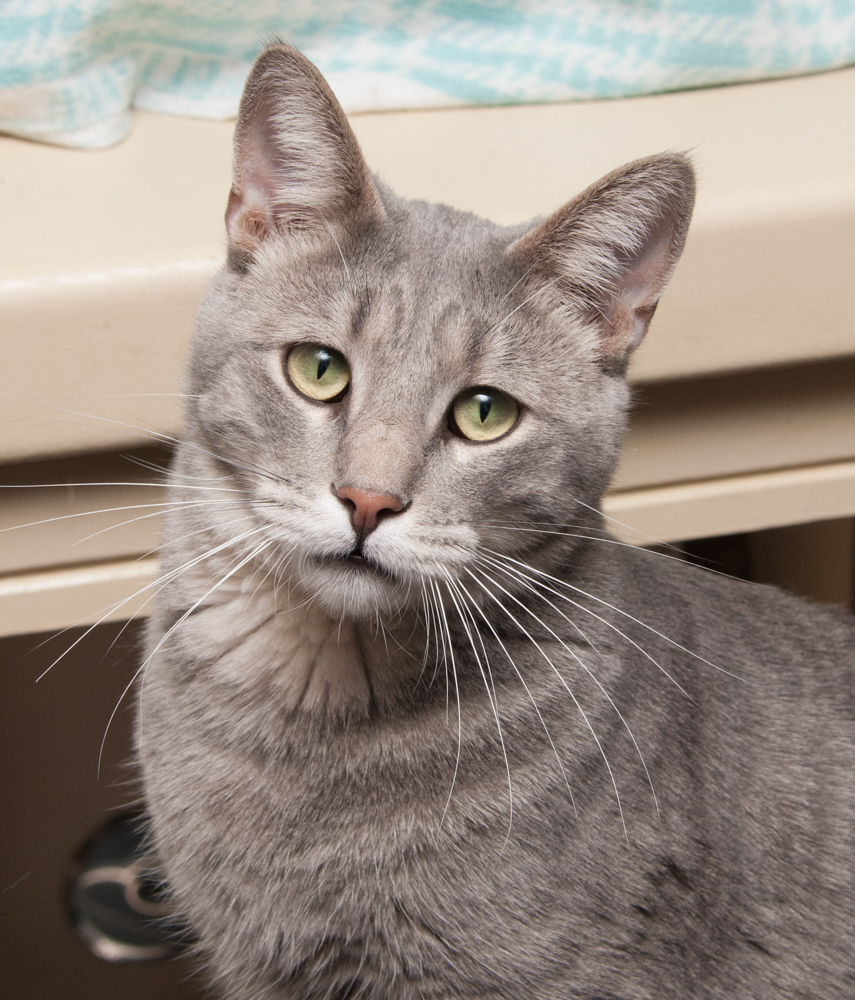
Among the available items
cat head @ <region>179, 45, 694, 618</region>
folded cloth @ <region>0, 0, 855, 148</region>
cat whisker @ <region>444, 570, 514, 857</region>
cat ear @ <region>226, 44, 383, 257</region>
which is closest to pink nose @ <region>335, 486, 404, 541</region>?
cat head @ <region>179, 45, 694, 618</region>

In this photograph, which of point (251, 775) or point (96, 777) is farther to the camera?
point (96, 777)

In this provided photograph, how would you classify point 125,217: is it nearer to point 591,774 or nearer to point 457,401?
point 457,401

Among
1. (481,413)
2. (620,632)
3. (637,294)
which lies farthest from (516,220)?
(620,632)

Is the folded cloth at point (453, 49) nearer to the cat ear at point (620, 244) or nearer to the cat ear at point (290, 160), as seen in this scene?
the cat ear at point (290, 160)

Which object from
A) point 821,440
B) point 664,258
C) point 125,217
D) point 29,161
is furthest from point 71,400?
point 821,440

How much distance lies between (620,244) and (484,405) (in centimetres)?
20

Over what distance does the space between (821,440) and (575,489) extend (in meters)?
0.59

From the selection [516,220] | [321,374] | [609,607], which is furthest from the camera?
[516,220]

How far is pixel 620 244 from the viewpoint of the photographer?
36.6 inches

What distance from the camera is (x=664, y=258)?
940mm

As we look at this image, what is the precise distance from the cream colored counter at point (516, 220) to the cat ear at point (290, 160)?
154 millimetres

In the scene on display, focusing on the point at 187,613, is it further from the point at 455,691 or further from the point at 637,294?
the point at 637,294

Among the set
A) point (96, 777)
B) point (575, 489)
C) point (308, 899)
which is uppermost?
point (575, 489)

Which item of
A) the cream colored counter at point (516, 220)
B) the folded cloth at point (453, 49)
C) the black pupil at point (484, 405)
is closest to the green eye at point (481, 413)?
the black pupil at point (484, 405)
